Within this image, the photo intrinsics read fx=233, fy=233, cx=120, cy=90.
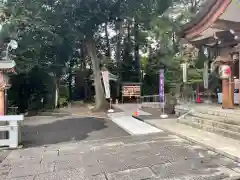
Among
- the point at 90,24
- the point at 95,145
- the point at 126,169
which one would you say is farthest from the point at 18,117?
the point at 90,24

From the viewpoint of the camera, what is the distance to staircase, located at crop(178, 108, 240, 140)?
6312 mm

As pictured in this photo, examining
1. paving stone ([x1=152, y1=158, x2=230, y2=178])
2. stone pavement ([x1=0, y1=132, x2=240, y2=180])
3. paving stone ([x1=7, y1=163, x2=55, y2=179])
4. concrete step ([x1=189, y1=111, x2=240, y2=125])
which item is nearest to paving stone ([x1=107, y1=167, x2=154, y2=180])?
stone pavement ([x1=0, y1=132, x2=240, y2=180])

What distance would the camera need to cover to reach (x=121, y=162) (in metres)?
4.81

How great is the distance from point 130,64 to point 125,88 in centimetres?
612

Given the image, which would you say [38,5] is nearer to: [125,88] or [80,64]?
[125,88]

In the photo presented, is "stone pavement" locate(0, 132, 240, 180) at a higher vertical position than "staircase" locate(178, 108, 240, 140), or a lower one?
lower

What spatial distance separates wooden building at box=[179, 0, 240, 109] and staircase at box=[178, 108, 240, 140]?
927 mm

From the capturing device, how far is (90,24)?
15.9 metres

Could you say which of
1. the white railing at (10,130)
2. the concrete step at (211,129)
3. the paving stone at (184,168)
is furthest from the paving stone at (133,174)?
the white railing at (10,130)

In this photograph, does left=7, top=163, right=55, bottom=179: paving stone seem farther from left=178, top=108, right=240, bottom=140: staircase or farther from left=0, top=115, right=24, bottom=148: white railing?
left=178, top=108, right=240, bottom=140: staircase

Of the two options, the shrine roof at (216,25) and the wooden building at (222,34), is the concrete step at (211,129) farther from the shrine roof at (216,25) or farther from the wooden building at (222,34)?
the shrine roof at (216,25)

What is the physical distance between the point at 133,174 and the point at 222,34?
6444 millimetres

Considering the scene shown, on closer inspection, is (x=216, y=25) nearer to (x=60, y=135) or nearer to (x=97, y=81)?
(x=60, y=135)

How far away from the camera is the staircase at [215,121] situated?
6.31 meters
